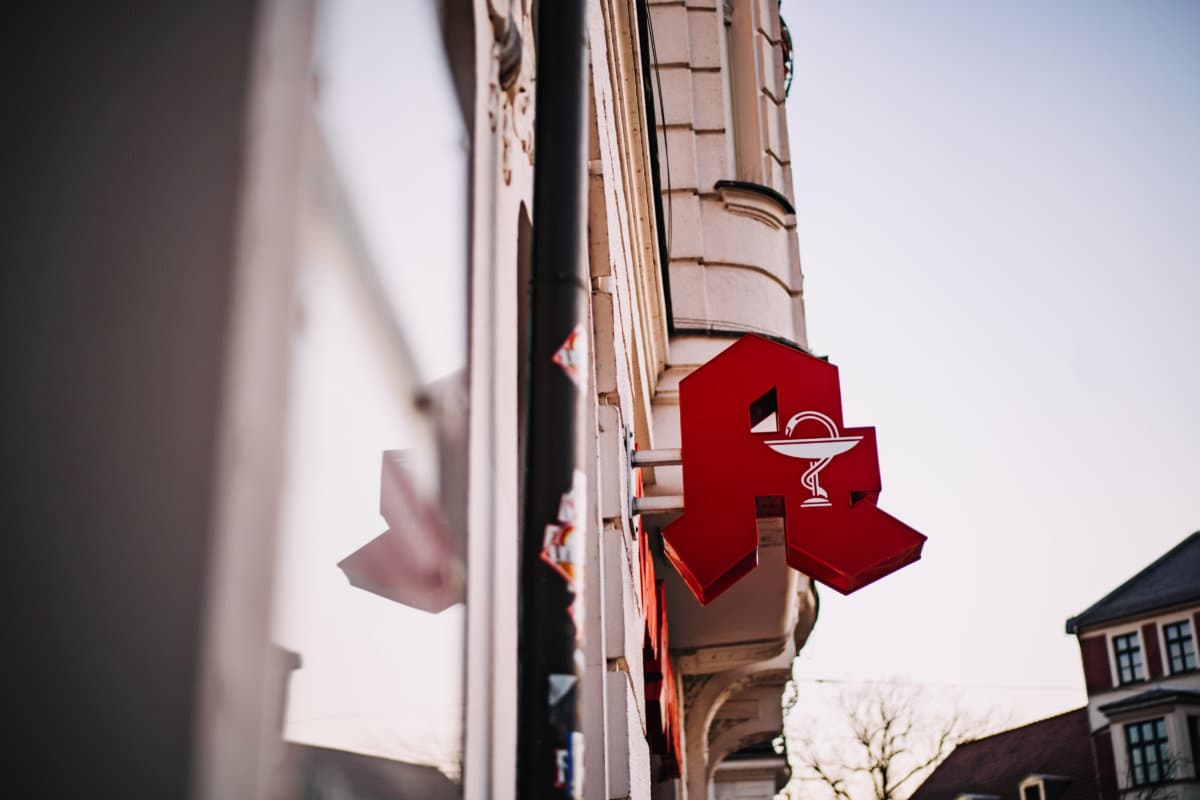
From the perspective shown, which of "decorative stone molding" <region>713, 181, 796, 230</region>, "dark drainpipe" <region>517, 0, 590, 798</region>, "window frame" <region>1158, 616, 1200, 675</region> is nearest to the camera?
"dark drainpipe" <region>517, 0, 590, 798</region>

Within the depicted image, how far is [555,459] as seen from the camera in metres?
2.49

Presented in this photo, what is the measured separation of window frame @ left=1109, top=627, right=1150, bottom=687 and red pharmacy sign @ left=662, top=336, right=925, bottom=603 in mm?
41306

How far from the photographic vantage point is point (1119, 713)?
41.9m

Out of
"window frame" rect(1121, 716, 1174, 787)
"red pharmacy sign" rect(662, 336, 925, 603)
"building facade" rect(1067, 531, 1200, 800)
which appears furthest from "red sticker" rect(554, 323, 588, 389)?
"window frame" rect(1121, 716, 1174, 787)

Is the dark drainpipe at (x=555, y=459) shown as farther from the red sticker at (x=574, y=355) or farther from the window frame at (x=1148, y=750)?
the window frame at (x=1148, y=750)

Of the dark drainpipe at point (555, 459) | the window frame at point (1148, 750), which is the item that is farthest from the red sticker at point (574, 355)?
the window frame at point (1148, 750)

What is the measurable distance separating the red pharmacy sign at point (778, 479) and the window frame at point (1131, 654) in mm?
41306

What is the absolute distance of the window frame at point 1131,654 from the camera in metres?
43.0

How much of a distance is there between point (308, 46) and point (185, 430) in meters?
0.53

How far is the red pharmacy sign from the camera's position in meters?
6.05

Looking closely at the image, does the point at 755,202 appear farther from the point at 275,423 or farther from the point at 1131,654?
the point at 1131,654

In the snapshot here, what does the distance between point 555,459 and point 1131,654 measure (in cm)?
4589

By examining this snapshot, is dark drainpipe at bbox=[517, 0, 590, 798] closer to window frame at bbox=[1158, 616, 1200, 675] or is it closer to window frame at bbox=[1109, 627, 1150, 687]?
window frame at bbox=[1158, 616, 1200, 675]

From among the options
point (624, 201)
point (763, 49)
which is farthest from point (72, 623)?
point (763, 49)
